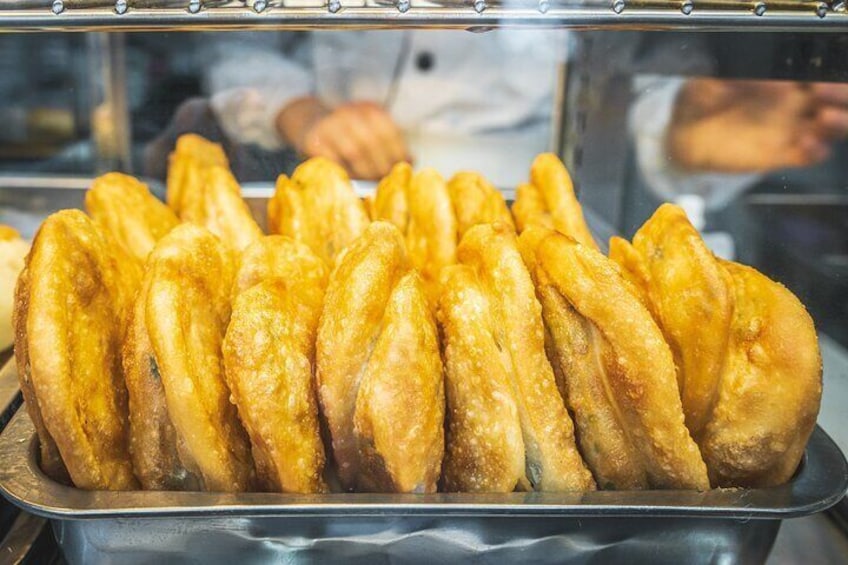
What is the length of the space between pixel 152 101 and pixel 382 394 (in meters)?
1.73

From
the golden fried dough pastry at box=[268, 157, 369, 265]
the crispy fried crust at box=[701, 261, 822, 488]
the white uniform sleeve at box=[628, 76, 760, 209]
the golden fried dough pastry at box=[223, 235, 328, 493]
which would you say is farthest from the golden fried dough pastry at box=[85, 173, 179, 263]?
the white uniform sleeve at box=[628, 76, 760, 209]

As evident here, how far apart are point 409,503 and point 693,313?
45cm

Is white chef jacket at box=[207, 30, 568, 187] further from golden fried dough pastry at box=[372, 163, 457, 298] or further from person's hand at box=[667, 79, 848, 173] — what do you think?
golden fried dough pastry at box=[372, 163, 457, 298]

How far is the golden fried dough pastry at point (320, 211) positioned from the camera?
55.6 inches

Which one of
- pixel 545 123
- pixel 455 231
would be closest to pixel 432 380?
pixel 455 231

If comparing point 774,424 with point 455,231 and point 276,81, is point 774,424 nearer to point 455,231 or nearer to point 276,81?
point 455,231

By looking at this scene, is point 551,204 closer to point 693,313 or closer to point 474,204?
point 474,204

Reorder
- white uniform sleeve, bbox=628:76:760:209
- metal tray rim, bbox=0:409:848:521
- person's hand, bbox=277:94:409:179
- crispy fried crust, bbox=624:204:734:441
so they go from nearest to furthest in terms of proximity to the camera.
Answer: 1. metal tray rim, bbox=0:409:848:521
2. crispy fried crust, bbox=624:204:734:441
3. white uniform sleeve, bbox=628:76:760:209
4. person's hand, bbox=277:94:409:179

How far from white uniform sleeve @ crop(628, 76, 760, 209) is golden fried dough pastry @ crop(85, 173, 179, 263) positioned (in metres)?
1.28

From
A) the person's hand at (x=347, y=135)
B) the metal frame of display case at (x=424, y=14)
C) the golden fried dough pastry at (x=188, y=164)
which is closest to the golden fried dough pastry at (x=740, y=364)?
the metal frame of display case at (x=424, y=14)

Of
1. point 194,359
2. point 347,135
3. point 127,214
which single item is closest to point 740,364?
point 194,359

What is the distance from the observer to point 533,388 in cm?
99

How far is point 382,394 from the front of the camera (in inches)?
37.2

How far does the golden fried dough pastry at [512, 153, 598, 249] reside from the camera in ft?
4.61
